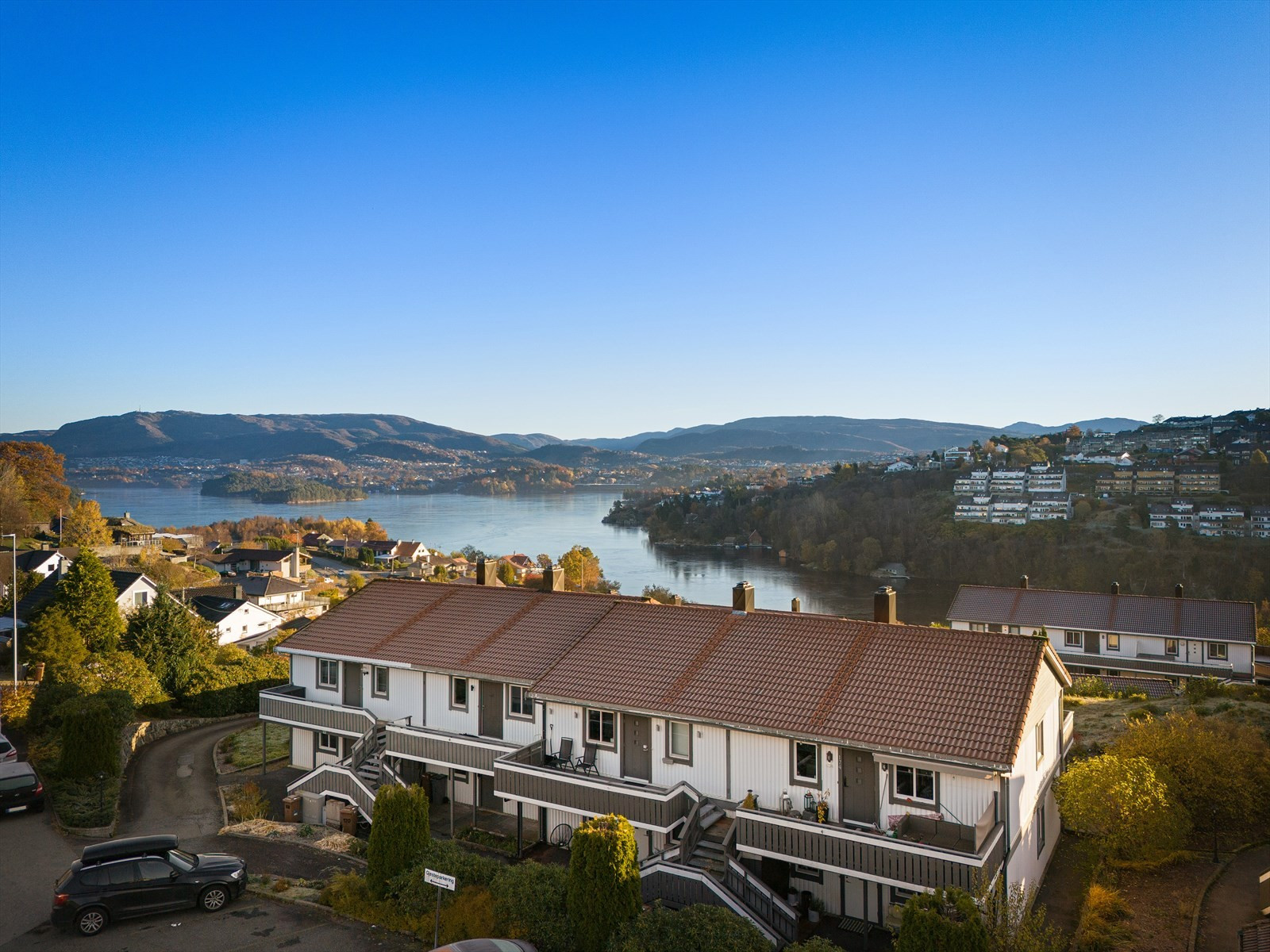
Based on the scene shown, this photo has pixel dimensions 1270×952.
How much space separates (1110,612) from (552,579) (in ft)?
110

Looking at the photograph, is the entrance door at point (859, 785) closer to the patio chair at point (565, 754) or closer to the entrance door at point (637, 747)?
the entrance door at point (637, 747)

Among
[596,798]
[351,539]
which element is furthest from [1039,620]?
[351,539]

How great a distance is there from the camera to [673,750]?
17750 millimetres

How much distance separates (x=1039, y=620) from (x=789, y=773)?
3308cm

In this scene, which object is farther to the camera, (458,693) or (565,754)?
(458,693)

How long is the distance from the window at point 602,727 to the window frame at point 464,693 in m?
4.09

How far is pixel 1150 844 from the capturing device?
1752 centimetres

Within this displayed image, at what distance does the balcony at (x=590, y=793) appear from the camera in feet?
53.7

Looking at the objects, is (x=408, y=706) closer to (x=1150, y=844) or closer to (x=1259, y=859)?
(x=1150, y=844)

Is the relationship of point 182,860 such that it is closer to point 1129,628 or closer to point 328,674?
point 328,674

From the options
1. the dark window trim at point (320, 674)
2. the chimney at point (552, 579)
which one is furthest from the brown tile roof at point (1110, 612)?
the dark window trim at point (320, 674)

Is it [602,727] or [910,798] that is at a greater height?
[602,727]

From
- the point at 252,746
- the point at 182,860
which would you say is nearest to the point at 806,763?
the point at 182,860

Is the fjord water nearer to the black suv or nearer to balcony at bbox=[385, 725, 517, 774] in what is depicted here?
balcony at bbox=[385, 725, 517, 774]
